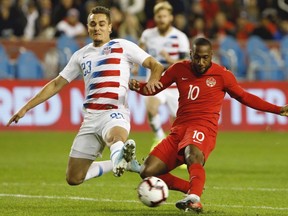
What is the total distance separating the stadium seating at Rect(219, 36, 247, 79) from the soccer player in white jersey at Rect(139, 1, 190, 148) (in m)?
5.79

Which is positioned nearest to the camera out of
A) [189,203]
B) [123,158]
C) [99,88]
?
[189,203]

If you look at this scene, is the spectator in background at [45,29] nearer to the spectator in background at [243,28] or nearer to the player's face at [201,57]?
the spectator in background at [243,28]

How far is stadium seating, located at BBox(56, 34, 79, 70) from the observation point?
70.2 ft

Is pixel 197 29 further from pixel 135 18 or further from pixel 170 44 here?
pixel 170 44

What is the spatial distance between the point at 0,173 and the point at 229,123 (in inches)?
325

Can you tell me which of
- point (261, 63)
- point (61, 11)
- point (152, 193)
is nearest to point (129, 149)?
point (152, 193)

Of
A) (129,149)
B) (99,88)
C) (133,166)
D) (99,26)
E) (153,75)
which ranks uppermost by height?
(99,26)

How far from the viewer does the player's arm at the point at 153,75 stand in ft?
32.5

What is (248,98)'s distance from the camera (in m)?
9.84

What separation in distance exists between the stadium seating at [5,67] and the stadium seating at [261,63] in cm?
557


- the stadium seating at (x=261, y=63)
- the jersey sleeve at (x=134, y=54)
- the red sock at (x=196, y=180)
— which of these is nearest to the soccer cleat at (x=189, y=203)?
the red sock at (x=196, y=180)

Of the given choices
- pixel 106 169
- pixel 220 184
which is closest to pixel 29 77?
pixel 220 184

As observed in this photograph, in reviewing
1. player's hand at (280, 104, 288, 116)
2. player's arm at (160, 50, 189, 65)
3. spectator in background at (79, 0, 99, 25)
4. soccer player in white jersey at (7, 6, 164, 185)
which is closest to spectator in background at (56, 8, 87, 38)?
spectator in background at (79, 0, 99, 25)

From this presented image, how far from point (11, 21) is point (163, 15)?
8.17 m
